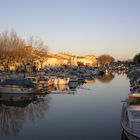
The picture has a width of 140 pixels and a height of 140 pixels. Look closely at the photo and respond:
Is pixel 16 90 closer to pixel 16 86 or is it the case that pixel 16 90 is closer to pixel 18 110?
pixel 16 86

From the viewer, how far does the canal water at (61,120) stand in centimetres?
1927

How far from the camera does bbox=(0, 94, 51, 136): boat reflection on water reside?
21.8m

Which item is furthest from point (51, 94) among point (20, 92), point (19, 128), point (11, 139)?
A: point (11, 139)

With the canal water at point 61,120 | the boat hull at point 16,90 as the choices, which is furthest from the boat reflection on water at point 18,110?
the boat hull at point 16,90

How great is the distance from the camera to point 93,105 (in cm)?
3025

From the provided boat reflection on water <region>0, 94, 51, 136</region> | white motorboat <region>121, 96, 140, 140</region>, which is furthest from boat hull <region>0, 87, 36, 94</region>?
white motorboat <region>121, 96, 140, 140</region>

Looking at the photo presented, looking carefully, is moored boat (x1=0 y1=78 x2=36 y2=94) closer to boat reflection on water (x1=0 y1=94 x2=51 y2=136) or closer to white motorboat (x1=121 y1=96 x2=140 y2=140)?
boat reflection on water (x1=0 y1=94 x2=51 y2=136)

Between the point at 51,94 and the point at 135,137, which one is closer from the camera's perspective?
the point at 135,137

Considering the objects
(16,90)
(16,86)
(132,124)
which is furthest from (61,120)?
(16,86)

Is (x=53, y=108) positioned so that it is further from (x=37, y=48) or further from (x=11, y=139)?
(x=37, y=48)

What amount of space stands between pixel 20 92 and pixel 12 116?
9673mm

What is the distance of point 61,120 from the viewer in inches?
913

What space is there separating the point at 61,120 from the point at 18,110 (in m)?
5.77

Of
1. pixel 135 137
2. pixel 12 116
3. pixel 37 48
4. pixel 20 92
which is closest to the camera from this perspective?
pixel 135 137
